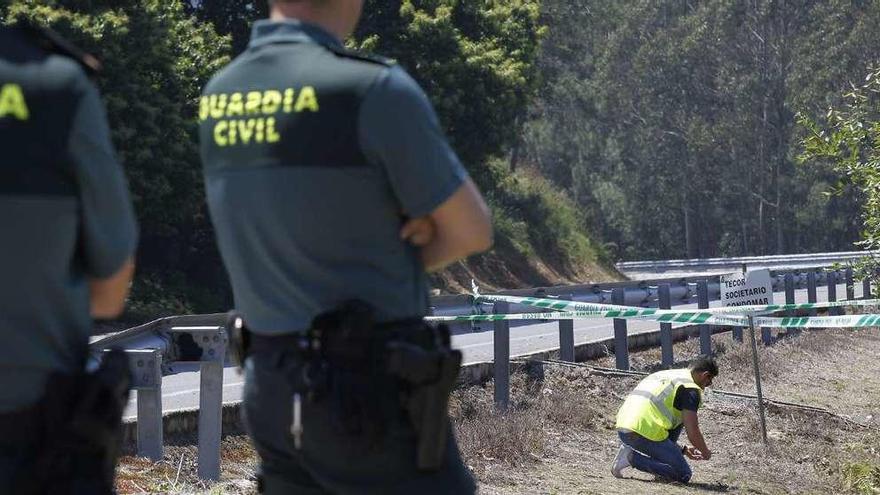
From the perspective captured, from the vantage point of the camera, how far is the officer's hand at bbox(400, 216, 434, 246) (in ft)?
9.71

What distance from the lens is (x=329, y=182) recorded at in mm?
2902

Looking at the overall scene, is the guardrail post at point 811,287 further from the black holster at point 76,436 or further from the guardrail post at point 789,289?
the black holster at point 76,436

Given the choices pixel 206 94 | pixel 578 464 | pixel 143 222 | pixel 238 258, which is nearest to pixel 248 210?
pixel 238 258

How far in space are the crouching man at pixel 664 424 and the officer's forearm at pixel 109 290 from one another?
22.0ft

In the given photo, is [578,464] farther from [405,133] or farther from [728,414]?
[405,133]

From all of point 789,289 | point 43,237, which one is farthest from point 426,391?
point 789,289

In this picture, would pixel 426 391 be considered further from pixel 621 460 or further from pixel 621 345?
pixel 621 345

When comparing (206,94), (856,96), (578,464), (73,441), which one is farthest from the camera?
(856,96)

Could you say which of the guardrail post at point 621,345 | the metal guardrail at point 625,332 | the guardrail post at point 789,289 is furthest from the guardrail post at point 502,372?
the guardrail post at point 789,289

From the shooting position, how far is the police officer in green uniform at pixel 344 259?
9.40ft

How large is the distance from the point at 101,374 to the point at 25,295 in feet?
0.67

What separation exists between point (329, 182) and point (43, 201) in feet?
1.85

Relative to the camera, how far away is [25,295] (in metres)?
2.66

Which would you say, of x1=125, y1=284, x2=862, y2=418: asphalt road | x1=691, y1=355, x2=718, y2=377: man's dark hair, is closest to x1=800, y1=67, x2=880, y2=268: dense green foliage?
x1=691, y1=355, x2=718, y2=377: man's dark hair
